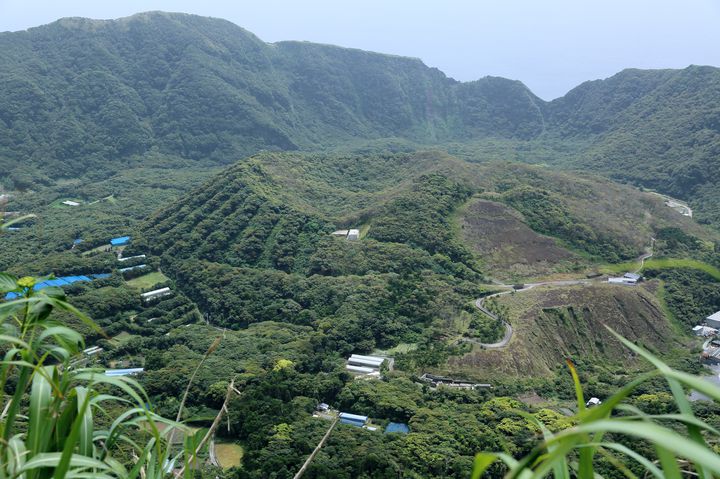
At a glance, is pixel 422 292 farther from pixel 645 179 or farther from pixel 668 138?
pixel 668 138

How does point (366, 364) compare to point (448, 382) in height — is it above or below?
below

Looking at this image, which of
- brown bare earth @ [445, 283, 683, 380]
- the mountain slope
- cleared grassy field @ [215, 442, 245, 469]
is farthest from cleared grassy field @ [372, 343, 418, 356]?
the mountain slope

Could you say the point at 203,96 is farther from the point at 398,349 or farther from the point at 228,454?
the point at 228,454

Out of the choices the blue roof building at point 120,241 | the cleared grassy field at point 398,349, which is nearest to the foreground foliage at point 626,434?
the cleared grassy field at point 398,349

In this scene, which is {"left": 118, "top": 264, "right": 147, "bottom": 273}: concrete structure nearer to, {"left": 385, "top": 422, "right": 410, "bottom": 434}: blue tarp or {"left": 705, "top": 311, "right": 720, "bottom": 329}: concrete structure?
{"left": 385, "top": 422, "right": 410, "bottom": 434}: blue tarp

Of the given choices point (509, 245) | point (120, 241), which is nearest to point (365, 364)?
point (509, 245)

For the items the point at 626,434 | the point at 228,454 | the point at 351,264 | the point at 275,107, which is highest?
the point at 626,434

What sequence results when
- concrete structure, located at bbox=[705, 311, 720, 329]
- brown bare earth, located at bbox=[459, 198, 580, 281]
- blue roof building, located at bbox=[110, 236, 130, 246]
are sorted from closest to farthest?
concrete structure, located at bbox=[705, 311, 720, 329], brown bare earth, located at bbox=[459, 198, 580, 281], blue roof building, located at bbox=[110, 236, 130, 246]
